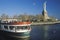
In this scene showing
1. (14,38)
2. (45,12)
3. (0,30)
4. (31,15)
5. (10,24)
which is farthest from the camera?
(45,12)

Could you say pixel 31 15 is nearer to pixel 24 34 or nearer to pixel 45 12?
pixel 45 12

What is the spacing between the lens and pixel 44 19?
146 ft

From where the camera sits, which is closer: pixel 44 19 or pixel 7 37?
pixel 7 37

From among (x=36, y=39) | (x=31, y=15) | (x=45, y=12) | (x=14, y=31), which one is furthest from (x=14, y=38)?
(x=45, y=12)

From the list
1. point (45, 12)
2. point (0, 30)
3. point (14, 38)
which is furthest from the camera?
point (45, 12)

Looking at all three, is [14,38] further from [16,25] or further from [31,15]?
[31,15]

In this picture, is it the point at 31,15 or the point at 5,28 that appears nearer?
the point at 5,28

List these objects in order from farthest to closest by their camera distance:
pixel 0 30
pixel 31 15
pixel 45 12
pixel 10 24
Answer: pixel 45 12
pixel 31 15
pixel 0 30
pixel 10 24

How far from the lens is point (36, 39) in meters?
12.3

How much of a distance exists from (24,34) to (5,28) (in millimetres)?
1944

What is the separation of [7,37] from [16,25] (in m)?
1.03

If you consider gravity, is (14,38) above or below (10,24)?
below

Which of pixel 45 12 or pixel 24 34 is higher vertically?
pixel 45 12

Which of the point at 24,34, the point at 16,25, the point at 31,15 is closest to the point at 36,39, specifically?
the point at 24,34
